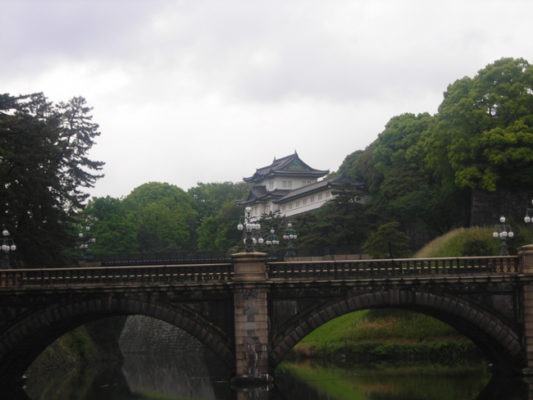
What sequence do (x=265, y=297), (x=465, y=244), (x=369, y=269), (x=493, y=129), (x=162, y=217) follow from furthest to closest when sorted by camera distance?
(x=162, y=217) → (x=493, y=129) → (x=465, y=244) → (x=369, y=269) → (x=265, y=297)

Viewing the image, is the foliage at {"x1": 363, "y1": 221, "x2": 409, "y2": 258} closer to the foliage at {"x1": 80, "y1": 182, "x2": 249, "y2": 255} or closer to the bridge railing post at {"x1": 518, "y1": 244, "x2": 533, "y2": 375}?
the bridge railing post at {"x1": 518, "y1": 244, "x2": 533, "y2": 375}

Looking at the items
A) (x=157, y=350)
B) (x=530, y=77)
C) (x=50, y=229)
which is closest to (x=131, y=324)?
(x=157, y=350)

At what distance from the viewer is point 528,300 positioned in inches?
1250

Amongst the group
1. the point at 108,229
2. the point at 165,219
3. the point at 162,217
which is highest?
the point at 162,217

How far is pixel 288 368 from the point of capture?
43.9 meters

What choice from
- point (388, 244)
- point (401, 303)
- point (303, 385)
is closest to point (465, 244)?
point (388, 244)

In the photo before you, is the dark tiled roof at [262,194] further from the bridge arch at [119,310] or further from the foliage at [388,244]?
the bridge arch at [119,310]

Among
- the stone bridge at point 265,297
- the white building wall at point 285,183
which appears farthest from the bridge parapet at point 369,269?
the white building wall at point 285,183

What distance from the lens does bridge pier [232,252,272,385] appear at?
102 feet

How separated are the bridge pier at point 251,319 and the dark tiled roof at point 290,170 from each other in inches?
2391

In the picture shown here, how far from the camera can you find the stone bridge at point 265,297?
31672 mm

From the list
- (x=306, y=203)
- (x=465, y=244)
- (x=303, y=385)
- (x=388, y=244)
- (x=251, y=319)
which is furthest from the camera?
(x=306, y=203)

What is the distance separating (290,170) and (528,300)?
6271cm

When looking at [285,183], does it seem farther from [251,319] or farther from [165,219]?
[251,319]
